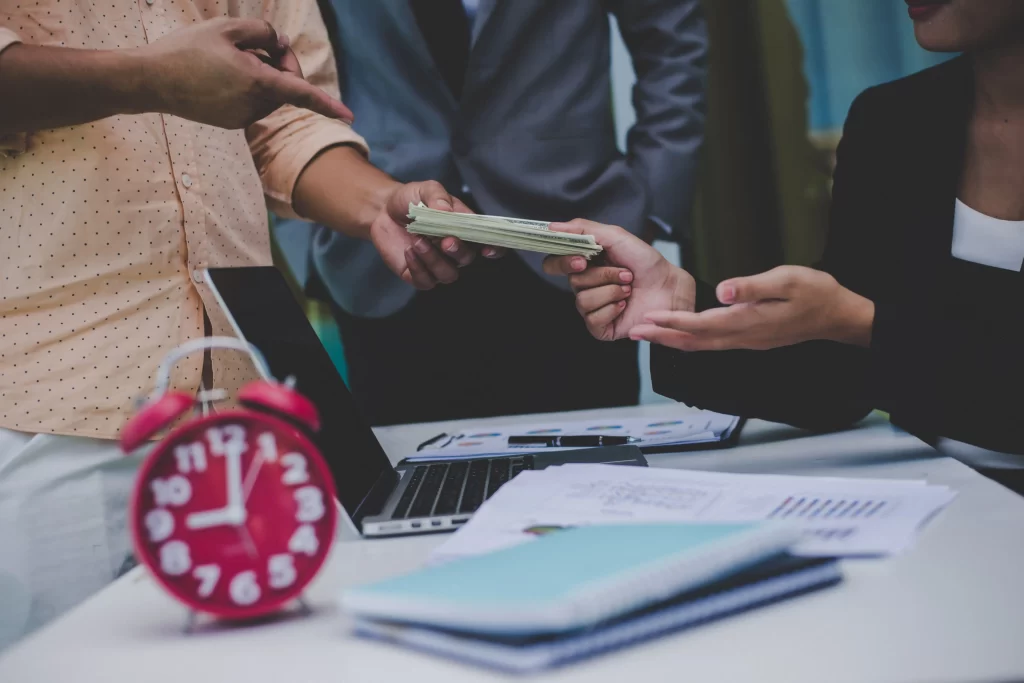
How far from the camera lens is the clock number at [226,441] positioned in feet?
2.03

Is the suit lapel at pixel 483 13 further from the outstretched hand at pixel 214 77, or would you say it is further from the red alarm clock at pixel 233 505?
the red alarm clock at pixel 233 505

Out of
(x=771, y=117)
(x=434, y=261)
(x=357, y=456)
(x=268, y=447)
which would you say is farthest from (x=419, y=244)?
(x=771, y=117)

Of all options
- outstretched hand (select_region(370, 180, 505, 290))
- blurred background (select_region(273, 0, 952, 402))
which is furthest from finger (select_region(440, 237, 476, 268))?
blurred background (select_region(273, 0, 952, 402))

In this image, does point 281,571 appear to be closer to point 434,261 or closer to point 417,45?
point 434,261

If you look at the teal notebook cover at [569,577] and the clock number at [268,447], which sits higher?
the clock number at [268,447]

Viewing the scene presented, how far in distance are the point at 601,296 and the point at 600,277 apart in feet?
0.09

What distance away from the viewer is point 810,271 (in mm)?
970

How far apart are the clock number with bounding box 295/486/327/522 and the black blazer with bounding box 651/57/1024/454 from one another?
2.37ft

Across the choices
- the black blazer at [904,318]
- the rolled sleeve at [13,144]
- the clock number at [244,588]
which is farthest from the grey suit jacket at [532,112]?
the clock number at [244,588]

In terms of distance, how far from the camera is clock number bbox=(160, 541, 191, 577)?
1.97 feet

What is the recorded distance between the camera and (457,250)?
132 centimetres

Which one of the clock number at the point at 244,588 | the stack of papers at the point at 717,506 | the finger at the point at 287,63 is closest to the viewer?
the clock number at the point at 244,588

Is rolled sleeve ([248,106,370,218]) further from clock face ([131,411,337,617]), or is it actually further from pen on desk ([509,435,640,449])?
clock face ([131,411,337,617])

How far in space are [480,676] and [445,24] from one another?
1.81 meters
